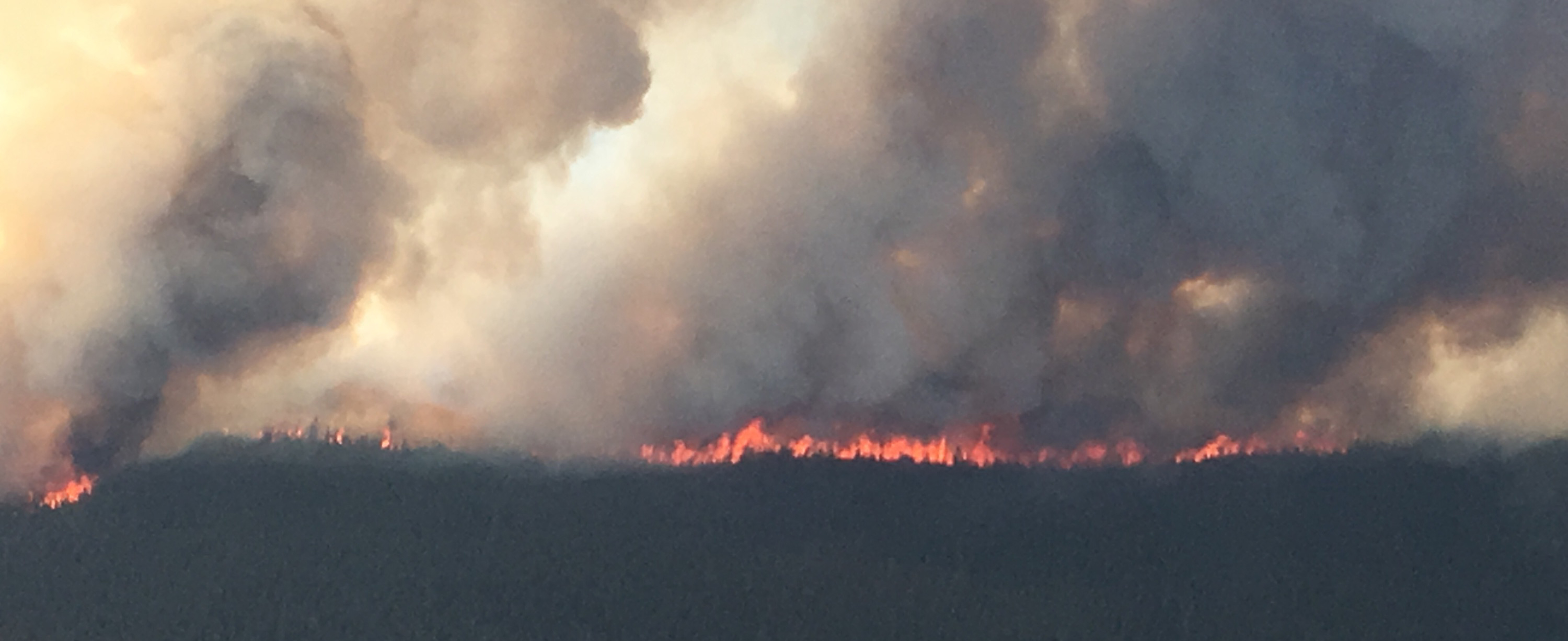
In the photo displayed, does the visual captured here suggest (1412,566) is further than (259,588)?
Yes

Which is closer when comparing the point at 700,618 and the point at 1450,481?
the point at 700,618

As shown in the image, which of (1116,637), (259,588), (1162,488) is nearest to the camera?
(259,588)

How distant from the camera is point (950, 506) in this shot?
57.5m

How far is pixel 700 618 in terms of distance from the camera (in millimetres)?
53500

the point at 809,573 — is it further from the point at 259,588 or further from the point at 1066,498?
the point at 259,588

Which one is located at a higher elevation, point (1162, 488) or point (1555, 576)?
point (1162, 488)

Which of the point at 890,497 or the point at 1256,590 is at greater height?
the point at 890,497

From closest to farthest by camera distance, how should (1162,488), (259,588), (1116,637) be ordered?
1. (259,588)
2. (1116,637)
3. (1162,488)

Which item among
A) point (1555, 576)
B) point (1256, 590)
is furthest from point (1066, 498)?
point (1555, 576)

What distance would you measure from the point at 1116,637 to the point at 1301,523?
1129cm

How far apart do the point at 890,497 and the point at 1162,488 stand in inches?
456

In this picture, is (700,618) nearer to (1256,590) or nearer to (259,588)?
(259,588)

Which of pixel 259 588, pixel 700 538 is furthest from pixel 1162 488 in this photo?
pixel 259 588

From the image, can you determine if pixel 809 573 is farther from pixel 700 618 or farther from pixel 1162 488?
pixel 1162 488
